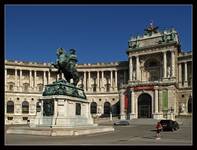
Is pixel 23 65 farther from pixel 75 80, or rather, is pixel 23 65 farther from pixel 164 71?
pixel 75 80

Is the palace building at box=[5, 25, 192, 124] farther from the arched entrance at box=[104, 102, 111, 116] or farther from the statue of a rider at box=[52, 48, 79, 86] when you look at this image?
the statue of a rider at box=[52, 48, 79, 86]

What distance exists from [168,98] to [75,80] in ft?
156

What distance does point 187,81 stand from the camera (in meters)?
88.1

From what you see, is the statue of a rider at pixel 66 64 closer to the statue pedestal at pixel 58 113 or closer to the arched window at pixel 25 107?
the statue pedestal at pixel 58 113

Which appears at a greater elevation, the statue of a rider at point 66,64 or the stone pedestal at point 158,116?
the statue of a rider at point 66,64

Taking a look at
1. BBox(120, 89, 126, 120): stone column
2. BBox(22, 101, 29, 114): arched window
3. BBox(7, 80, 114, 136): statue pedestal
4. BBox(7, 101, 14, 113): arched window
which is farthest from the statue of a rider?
BBox(22, 101, 29, 114): arched window

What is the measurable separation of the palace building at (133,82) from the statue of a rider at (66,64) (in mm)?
39930

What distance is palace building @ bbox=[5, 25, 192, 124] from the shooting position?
83.5 m

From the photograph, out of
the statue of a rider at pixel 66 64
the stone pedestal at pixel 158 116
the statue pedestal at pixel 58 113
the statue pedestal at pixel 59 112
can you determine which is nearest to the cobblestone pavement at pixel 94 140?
the statue pedestal at pixel 59 112

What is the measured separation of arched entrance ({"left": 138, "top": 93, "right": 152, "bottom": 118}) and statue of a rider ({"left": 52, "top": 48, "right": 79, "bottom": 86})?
4974 cm

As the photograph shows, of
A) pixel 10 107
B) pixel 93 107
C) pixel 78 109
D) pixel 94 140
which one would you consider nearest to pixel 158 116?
pixel 93 107

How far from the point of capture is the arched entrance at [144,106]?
84.1m

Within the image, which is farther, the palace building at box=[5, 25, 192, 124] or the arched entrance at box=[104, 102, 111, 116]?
the arched entrance at box=[104, 102, 111, 116]
